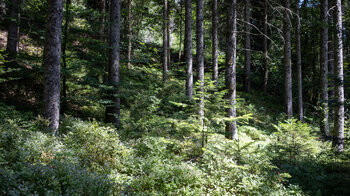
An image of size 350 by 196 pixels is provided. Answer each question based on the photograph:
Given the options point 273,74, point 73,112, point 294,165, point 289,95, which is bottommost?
point 294,165

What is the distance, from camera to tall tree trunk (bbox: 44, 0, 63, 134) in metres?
5.94

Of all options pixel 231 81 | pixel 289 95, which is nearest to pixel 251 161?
pixel 231 81

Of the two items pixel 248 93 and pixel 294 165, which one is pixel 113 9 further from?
pixel 248 93

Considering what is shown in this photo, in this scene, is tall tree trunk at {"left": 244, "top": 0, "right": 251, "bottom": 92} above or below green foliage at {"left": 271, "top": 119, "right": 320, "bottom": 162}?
above

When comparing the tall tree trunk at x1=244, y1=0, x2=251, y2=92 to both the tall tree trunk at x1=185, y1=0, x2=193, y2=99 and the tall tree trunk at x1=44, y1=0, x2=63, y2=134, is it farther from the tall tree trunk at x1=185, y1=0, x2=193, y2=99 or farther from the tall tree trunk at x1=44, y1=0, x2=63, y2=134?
the tall tree trunk at x1=44, y1=0, x2=63, y2=134

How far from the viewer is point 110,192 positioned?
10.2ft

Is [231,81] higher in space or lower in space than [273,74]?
Result: lower

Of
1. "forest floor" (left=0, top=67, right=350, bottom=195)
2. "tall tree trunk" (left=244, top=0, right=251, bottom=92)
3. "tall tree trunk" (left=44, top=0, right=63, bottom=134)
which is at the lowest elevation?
"forest floor" (left=0, top=67, right=350, bottom=195)

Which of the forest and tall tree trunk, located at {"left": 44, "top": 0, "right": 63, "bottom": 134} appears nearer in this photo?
the forest

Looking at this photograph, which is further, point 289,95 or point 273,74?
point 273,74

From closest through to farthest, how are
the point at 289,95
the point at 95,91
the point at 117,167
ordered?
the point at 117,167 < the point at 289,95 < the point at 95,91

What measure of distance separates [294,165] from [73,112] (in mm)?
9814

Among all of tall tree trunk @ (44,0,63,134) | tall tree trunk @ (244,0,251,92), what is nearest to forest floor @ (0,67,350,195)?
tall tree trunk @ (44,0,63,134)

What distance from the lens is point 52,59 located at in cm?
604
